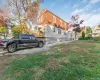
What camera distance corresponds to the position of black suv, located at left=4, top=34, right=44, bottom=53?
9.98m

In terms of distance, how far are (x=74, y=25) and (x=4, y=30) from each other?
2432cm

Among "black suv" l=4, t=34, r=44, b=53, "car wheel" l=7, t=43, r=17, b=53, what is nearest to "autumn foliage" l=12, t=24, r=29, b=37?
"black suv" l=4, t=34, r=44, b=53

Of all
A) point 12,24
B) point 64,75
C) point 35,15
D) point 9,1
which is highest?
point 9,1

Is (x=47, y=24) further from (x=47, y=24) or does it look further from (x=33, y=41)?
(x=33, y=41)

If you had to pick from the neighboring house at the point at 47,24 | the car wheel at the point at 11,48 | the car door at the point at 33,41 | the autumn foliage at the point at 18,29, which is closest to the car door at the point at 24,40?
the car door at the point at 33,41

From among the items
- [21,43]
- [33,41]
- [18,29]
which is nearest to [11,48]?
[21,43]

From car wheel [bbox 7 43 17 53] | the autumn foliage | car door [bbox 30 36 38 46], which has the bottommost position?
car wheel [bbox 7 43 17 53]

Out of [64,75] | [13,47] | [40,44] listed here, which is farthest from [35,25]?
[64,75]

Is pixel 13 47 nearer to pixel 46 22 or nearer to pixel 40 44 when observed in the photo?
pixel 40 44

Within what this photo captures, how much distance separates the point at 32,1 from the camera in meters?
21.0

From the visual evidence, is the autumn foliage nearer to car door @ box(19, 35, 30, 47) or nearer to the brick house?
the brick house

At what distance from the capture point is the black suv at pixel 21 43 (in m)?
9.98

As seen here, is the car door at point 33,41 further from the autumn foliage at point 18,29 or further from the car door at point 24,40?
the autumn foliage at point 18,29

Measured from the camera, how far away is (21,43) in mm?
10953
